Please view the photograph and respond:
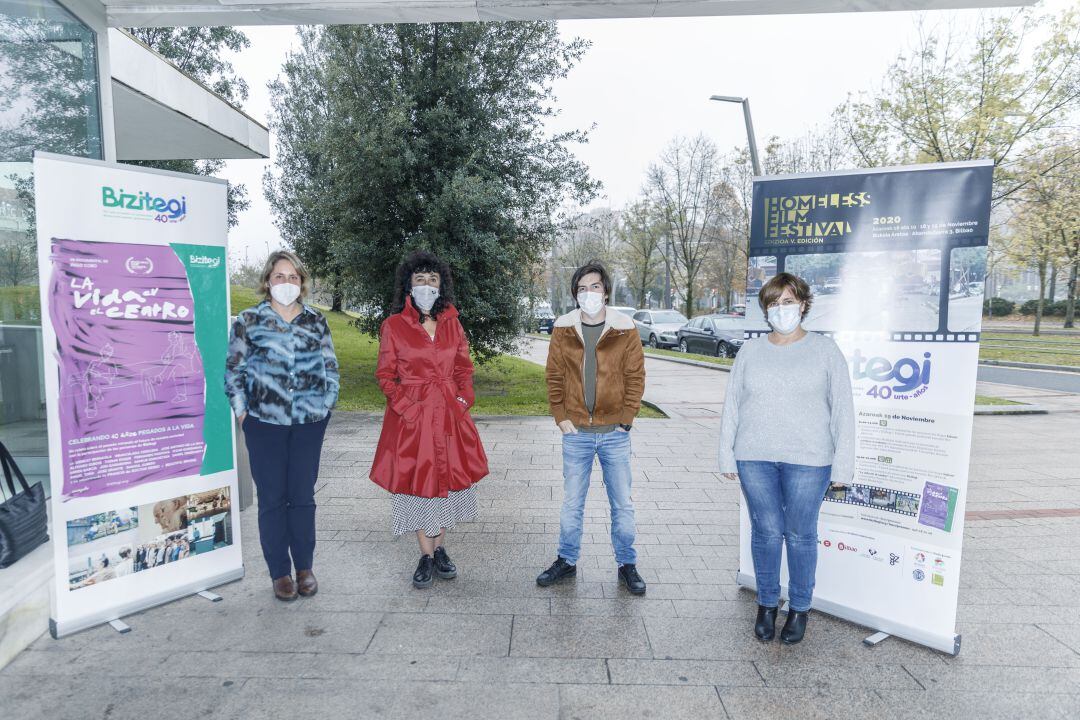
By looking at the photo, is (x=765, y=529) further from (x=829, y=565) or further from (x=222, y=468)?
(x=222, y=468)

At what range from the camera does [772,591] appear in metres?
3.41

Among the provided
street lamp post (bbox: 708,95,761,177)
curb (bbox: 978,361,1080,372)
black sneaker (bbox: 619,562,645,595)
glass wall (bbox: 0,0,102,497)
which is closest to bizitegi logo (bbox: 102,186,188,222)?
glass wall (bbox: 0,0,102,497)

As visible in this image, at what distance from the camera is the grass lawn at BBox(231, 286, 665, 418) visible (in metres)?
10.9

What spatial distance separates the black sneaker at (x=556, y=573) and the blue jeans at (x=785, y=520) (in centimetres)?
117

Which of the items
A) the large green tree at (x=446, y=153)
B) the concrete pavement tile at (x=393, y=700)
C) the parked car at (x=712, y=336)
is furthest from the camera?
the parked car at (x=712, y=336)

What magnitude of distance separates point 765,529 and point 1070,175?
19.8m

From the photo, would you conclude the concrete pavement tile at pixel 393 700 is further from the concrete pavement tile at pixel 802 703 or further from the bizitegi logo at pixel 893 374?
the bizitegi logo at pixel 893 374

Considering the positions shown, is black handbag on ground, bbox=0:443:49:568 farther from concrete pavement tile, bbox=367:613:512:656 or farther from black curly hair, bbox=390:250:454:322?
black curly hair, bbox=390:250:454:322

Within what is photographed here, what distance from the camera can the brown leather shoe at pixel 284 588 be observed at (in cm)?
378

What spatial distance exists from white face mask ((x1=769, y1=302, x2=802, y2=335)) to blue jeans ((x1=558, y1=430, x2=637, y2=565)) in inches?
42.6

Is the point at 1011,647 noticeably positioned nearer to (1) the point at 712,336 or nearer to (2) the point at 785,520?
(2) the point at 785,520

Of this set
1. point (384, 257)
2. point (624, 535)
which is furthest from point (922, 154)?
point (624, 535)

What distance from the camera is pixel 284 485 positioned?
148 inches

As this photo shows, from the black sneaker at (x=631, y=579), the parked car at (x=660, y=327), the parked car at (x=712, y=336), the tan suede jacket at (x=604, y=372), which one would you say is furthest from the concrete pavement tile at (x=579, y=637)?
the parked car at (x=660, y=327)
